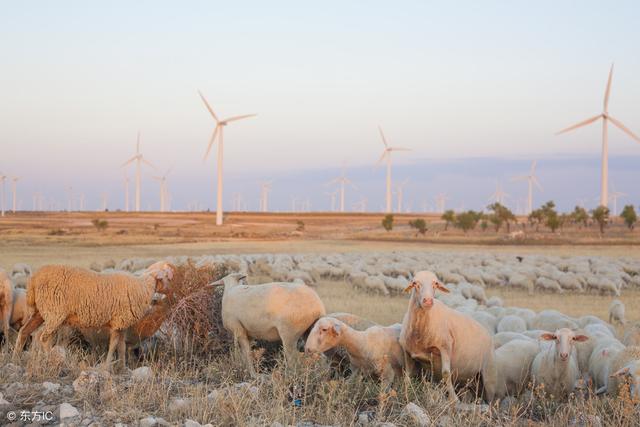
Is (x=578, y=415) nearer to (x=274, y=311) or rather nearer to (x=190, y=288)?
(x=274, y=311)

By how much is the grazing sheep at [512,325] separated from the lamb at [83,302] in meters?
5.97

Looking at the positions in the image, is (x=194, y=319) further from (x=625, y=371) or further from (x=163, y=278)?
(x=625, y=371)

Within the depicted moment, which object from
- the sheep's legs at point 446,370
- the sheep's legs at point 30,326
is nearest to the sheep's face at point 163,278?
the sheep's legs at point 30,326

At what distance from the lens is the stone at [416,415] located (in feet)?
19.4

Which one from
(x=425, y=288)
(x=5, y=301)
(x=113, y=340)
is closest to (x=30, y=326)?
(x=113, y=340)

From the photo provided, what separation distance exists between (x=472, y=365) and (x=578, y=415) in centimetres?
162

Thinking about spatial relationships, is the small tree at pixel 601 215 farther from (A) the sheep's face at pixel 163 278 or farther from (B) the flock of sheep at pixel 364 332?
(A) the sheep's face at pixel 163 278

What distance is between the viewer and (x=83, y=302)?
8.50 metres

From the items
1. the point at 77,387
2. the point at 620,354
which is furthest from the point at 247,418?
the point at 620,354

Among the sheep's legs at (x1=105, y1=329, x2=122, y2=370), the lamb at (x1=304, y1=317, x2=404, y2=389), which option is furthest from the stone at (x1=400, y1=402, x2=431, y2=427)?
the sheep's legs at (x1=105, y1=329, x2=122, y2=370)

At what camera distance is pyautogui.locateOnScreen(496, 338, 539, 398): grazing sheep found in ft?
27.0

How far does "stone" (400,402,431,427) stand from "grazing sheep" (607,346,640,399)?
2.28 m

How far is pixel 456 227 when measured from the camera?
82312 millimetres

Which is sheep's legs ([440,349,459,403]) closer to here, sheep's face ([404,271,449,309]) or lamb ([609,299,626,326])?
sheep's face ([404,271,449,309])
